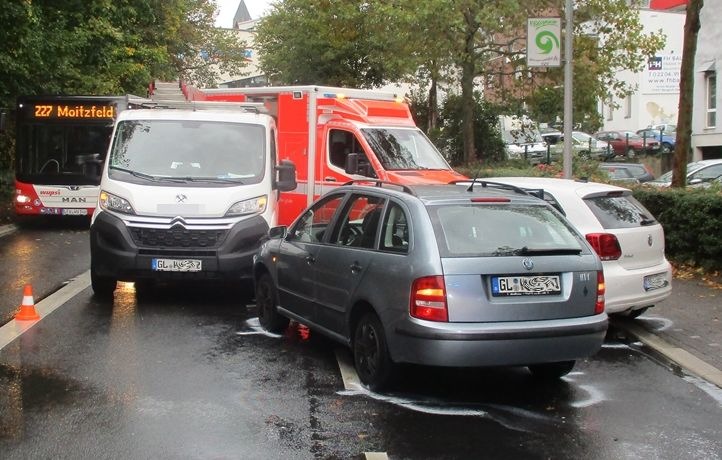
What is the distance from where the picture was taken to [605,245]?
8.60m

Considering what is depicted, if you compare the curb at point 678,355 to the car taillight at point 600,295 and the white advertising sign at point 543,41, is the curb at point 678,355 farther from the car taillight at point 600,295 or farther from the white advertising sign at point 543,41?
the white advertising sign at point 543,41

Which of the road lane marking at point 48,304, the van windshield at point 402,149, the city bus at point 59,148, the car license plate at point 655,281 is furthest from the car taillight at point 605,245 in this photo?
the city bus at point 59,148

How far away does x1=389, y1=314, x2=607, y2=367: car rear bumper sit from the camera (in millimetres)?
6027

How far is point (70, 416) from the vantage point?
19.5 feet

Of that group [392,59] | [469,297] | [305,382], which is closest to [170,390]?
[305,382]

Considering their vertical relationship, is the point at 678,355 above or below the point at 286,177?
below

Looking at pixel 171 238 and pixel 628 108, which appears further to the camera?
pixel 628 108

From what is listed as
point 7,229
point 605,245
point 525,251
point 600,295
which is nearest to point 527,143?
point 7,229

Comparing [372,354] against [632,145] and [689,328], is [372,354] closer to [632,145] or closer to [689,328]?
[689,328]

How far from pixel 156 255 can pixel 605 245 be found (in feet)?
16.1

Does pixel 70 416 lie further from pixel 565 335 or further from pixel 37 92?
pixel 37 92

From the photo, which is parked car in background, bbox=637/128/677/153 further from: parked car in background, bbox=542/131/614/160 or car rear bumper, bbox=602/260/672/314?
car rear bumper, bbox=602/260/672/314

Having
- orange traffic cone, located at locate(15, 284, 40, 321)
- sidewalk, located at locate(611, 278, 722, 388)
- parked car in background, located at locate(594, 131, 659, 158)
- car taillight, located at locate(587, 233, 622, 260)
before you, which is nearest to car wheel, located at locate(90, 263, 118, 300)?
orange traffic cone, located at locate(15, 284, 40, 321)

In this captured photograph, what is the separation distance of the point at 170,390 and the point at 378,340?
1.62 metres
